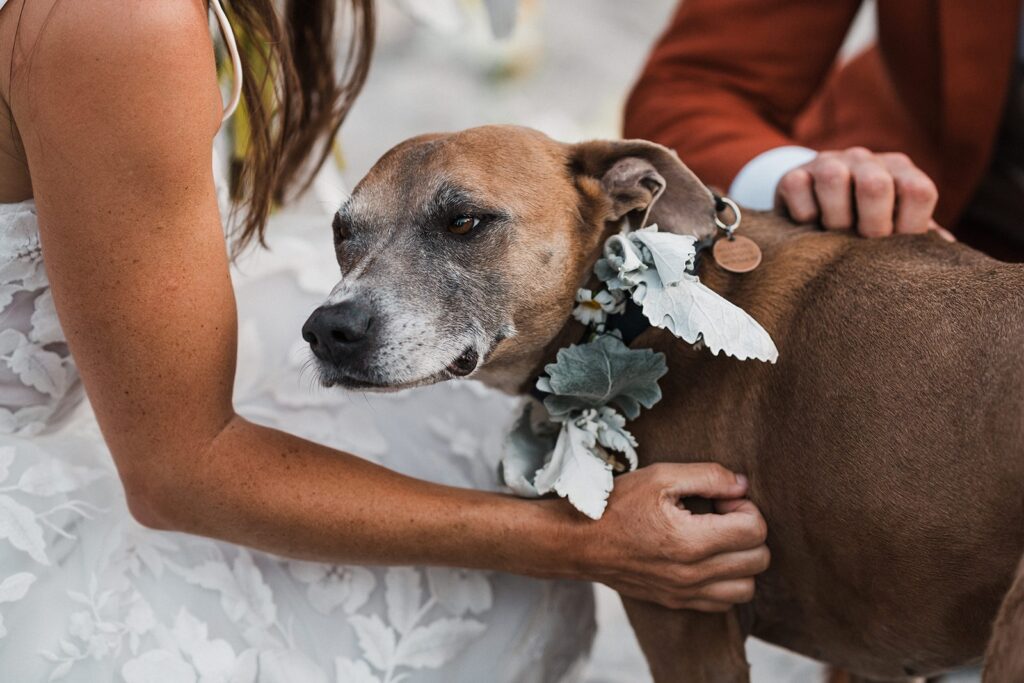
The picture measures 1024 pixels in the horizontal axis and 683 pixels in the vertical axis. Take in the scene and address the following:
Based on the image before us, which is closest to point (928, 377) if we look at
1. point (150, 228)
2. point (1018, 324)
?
point (1018, 324)

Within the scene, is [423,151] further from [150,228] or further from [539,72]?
[539,72]

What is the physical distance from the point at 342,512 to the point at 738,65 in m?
1.70

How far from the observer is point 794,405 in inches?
67.9

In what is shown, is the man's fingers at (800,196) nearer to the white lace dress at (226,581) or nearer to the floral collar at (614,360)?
the floral collar at (614,360)

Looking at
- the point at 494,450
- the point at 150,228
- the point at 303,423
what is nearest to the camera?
the point at 150,228

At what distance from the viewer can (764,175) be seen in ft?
7.22

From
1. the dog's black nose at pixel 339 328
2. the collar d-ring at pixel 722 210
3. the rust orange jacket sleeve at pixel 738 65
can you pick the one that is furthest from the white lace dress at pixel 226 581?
the rust orange jacket sleeve at pixel 738 65

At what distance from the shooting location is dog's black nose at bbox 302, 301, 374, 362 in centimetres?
172

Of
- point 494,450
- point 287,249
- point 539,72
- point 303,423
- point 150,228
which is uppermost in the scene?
point 150,228

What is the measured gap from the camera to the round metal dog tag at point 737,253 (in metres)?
1.87

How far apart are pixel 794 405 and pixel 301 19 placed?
1.28 metres

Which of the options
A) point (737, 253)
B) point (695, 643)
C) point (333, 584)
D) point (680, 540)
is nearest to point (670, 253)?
point (737, 253)

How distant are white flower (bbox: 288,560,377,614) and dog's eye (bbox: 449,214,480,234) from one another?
661 millimetres

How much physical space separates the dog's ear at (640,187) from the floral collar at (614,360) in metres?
0.08
